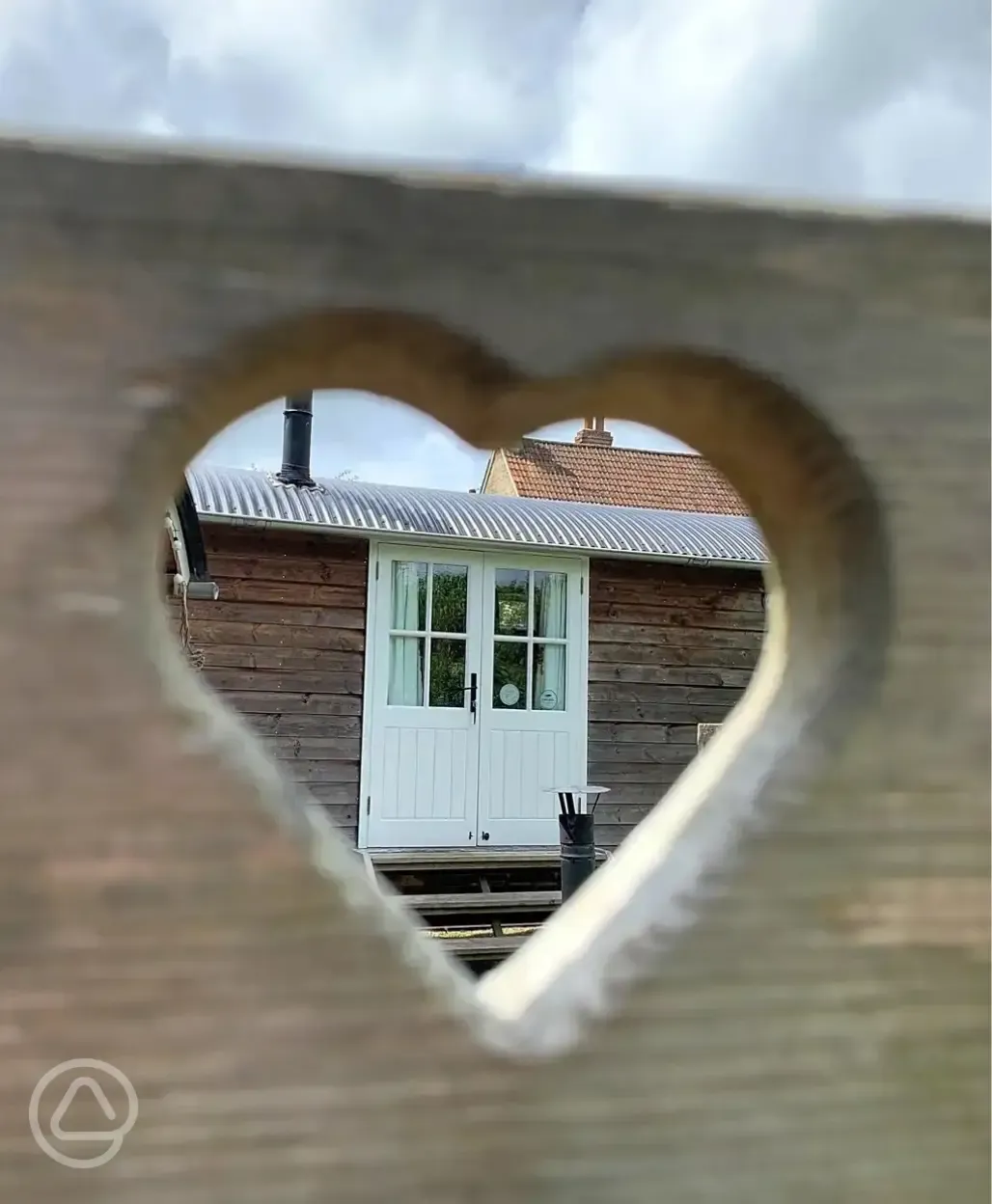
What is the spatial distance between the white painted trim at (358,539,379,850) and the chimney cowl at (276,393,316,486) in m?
0.77

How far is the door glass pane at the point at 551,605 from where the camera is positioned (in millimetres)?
5938

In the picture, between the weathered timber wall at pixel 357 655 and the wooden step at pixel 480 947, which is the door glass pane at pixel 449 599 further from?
the wooden step at pixel 480 947

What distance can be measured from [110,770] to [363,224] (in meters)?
0.24

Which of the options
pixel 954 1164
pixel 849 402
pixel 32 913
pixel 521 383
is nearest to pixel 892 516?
pixel 849 402

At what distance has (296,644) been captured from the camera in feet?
17.7

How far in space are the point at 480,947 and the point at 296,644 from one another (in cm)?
210

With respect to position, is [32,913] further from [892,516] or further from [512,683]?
[512,683]

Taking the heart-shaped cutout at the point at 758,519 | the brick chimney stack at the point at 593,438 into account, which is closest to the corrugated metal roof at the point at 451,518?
the brick chimney stack at the point at 593,438

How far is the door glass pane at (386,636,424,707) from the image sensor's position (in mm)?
5617

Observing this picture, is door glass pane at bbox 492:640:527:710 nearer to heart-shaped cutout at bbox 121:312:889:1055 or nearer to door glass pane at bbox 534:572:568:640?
door glass pane at bbox 534:572:568:640

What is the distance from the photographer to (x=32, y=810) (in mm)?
357

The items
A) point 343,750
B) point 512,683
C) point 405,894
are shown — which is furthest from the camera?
point 512,683

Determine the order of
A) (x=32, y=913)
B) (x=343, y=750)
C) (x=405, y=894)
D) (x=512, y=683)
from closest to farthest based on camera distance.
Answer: (x=32, y=913)
(x=405, y=894)
(x=343, y=750)
(x=512, y=683)

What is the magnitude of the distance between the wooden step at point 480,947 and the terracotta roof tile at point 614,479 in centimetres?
600
